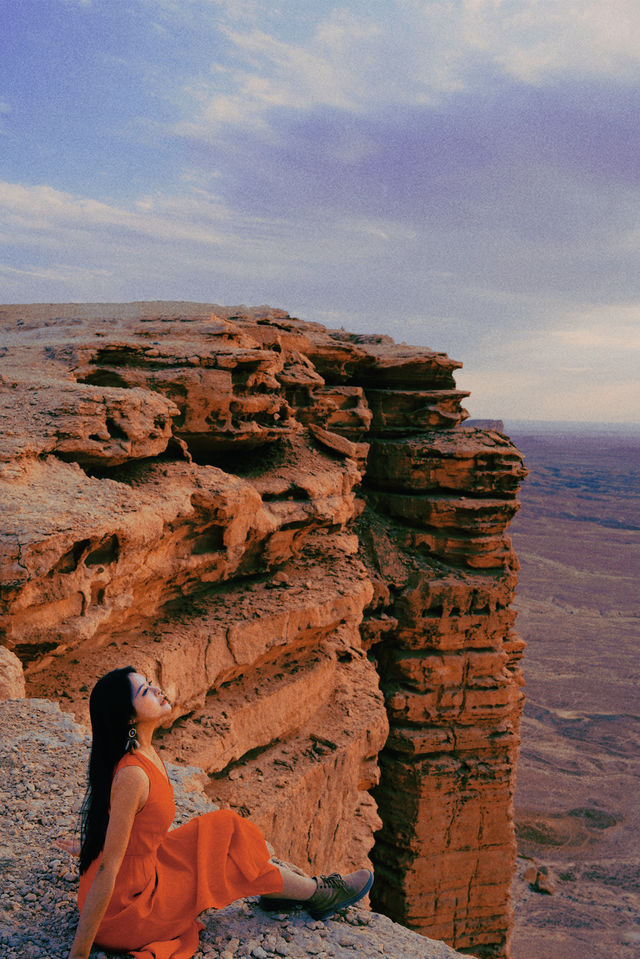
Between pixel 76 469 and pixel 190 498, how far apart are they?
46.7 inches

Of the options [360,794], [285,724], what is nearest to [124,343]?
[285,724]

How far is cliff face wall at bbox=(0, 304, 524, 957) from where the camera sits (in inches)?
225

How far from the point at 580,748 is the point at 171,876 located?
27.8m

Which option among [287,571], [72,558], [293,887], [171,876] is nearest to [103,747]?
[171,876]

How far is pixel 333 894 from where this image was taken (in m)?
3.53

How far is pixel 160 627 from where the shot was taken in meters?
6.92

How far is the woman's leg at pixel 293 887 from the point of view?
3373 millimetres

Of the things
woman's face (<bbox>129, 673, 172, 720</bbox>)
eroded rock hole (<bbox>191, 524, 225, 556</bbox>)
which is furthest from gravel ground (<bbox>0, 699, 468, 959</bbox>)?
eroded rock hole (<bbox>191, 524, 225, 556</bbox>)

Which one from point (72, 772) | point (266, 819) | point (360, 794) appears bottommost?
point (360, 794)

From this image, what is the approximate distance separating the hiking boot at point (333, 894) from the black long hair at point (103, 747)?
1188 millimetres

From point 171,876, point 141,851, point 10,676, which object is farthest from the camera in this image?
point 10,676

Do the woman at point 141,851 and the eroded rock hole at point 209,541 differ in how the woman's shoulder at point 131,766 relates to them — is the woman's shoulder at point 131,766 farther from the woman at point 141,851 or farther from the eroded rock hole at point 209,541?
the eroded rock hole at point 209,541

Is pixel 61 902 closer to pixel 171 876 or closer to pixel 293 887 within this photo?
pixel 171 876

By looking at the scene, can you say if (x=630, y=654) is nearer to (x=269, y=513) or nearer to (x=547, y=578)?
(x=547, y=578)
